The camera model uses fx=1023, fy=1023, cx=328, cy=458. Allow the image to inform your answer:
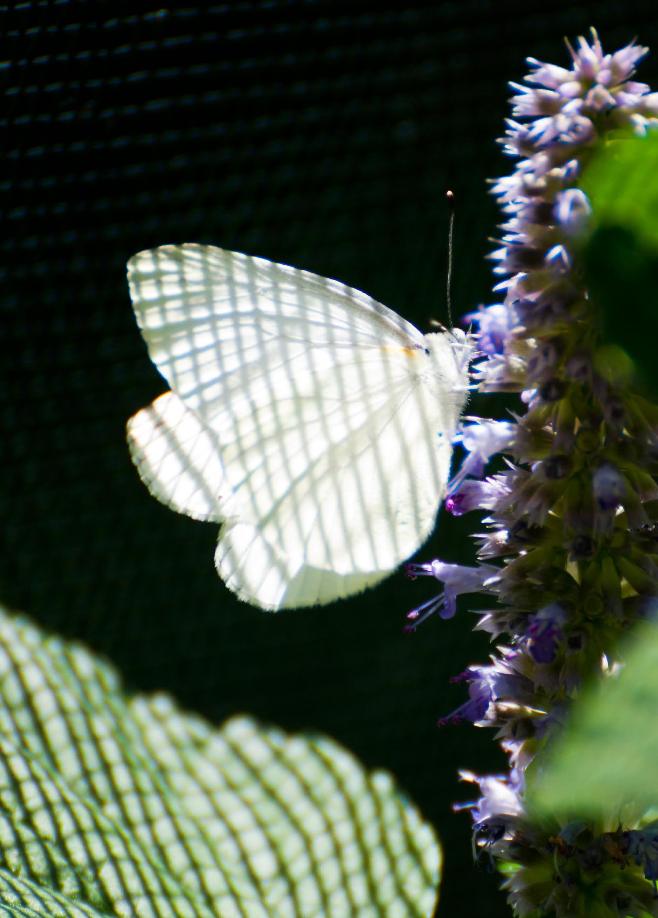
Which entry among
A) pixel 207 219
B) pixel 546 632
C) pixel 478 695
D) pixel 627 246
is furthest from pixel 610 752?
pixel 207 219

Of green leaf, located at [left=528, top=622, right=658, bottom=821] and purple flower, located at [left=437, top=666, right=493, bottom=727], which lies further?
purple flower, located at [left=437, top=666, right=493, bottom=727]

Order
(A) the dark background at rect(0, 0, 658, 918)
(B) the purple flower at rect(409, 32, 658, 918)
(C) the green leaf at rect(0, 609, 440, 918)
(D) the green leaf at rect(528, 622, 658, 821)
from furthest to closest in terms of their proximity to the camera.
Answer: (A) the dark background at rect(0, 0, 658, 918) → (C) the green leaf at rect(0, 609, 440, 918) → (B) the purple flower at rect(409, 32, 658, 918) → (D) the green leaf at rect(528, 622, 658, 821)

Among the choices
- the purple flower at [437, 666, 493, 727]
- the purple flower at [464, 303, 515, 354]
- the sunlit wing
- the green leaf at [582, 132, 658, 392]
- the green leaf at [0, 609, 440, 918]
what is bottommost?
the green leaf at [0, 609, 440, 918]

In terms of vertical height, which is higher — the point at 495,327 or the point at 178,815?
the point at 495,327

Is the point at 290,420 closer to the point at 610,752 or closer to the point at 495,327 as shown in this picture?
the point at 495,327

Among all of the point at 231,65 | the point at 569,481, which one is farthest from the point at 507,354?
the point at 231,65

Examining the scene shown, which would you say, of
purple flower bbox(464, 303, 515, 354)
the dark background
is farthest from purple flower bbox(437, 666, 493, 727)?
the dark background

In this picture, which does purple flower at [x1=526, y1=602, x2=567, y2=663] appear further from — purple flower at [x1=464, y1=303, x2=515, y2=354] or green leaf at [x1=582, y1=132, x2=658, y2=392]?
green leaf at [x1=582, y1=132, x2=658, y2=392]
